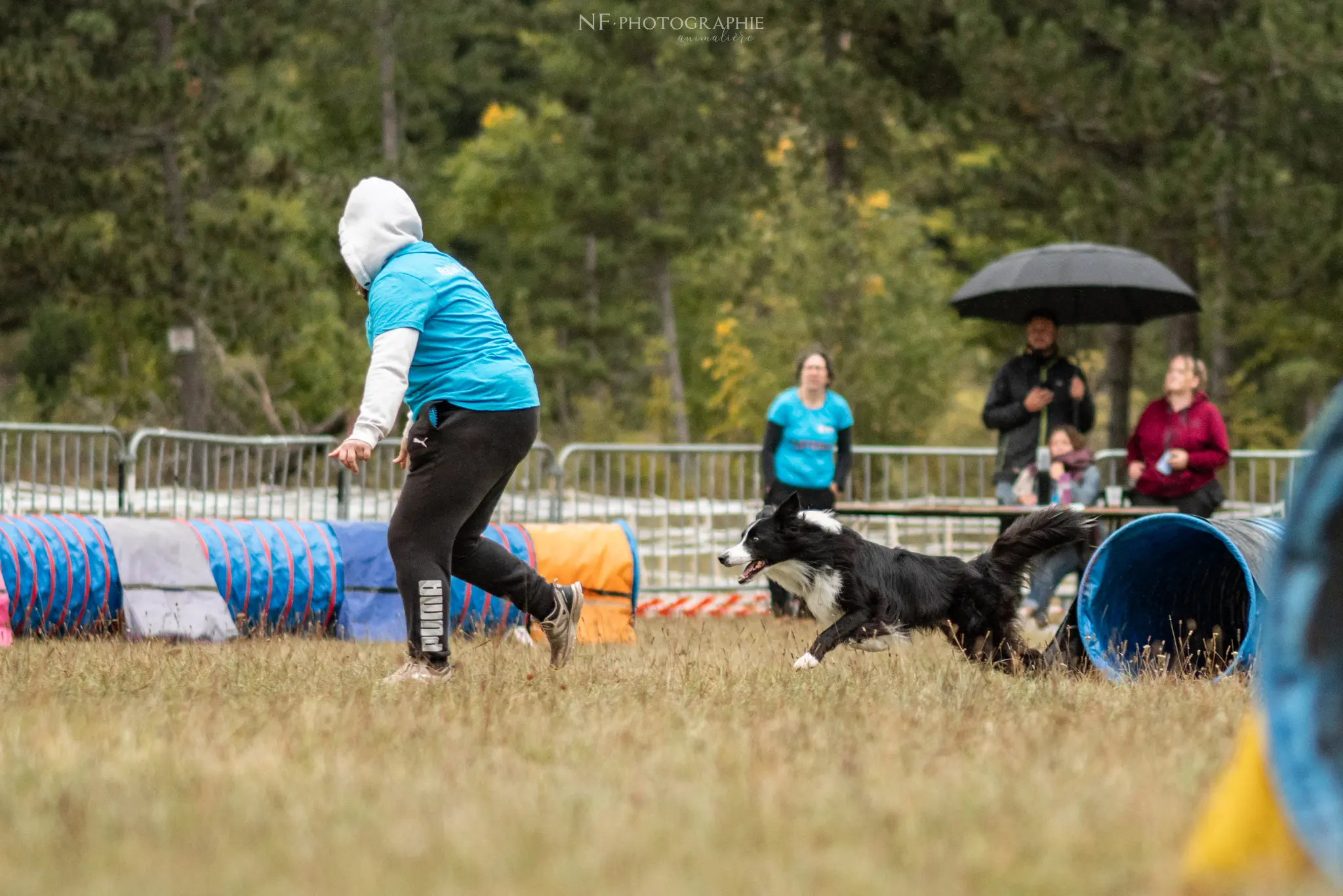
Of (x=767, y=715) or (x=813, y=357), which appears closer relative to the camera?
(x=767, y=715)

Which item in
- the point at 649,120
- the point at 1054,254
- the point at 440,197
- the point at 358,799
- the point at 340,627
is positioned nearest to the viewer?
the point at 358,799

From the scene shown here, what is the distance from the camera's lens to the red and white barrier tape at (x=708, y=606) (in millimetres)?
12117

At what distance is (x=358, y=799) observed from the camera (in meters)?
3.29

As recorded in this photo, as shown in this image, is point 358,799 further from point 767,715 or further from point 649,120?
point 649,120

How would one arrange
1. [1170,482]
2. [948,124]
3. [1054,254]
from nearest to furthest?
[1170,482] < [1054,254] < [948,124]

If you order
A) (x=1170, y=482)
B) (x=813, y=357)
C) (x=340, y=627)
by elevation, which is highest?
(x=813, y=357)

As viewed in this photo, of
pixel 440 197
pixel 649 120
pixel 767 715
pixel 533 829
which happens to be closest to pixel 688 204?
pixel 649 120

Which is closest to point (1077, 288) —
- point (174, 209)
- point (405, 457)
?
point (405, 457)

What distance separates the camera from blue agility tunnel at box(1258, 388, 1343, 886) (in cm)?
254

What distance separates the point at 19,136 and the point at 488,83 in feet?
53.5

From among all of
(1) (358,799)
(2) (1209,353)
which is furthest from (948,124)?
(1) (358,799)

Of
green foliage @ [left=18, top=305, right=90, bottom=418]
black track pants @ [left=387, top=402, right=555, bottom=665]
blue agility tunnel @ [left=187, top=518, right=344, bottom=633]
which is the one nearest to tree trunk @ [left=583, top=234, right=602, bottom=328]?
green foliage @ [left=18, top=305, right=90, bottom=418]

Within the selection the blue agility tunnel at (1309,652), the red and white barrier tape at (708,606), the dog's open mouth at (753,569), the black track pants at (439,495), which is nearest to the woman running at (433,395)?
the black track pants at (439,495)

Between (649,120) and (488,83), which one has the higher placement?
(488,83)
